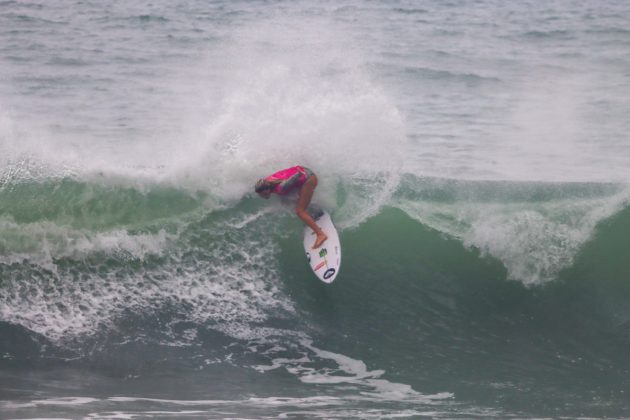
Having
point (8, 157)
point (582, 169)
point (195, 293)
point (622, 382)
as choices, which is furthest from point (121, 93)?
point (622, 382)

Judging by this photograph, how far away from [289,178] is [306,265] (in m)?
1.09

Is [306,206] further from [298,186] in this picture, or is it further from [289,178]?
[289,178]

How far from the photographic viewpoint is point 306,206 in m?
9.42

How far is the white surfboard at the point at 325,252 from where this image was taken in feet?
30.4

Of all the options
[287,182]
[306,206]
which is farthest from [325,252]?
[287,182]

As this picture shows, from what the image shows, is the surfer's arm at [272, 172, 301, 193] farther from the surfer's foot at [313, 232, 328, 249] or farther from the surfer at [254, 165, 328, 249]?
the surfer's foot at [313, 232, 328, 249]

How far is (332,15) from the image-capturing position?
21.2m

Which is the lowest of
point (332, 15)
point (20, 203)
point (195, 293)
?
point (195, 293)

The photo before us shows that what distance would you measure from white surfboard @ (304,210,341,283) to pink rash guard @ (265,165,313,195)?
1.95ft

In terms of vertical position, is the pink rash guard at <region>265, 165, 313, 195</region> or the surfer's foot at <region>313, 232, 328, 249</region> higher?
the pink rash guard at <region>265, 165, 313, 195</region>

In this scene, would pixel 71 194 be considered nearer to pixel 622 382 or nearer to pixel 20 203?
pixel 20 203

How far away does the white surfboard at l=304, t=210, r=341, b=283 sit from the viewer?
30.4ft

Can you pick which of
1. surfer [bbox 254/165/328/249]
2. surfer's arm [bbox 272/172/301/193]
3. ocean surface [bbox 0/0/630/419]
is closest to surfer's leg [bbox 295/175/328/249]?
surfer [bbox 254/165/328/249]

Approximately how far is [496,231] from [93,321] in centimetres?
489
